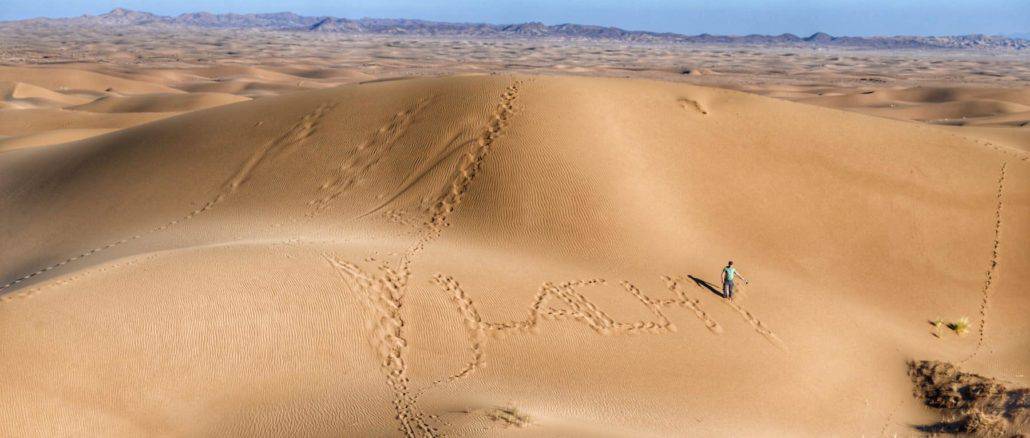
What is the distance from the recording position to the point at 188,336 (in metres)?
8.77

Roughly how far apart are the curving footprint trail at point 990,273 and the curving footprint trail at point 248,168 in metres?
13.5

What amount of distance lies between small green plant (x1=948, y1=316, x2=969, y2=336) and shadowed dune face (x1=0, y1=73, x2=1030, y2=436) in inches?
7.6

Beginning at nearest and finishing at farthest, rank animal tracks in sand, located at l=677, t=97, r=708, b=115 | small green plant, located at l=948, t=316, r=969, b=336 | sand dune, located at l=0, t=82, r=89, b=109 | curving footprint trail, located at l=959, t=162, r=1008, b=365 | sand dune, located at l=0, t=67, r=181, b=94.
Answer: curving footprint trail, located at l=959, t=162, r=1008, b=365, small green plant, located at l=948, t=316, r=969, b=336, animal tracks in sand, located at l=677, t=97, r=708, b=115, sand dune, located at l=0, t=82, r=89, b=109, sand dune, located at l=0, t=67, r=181, b=94

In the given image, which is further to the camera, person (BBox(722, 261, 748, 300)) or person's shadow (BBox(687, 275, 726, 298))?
person's shadow (BBox(687, 275, 726, 298))

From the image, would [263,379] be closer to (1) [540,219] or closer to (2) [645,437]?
(2) [645,437]

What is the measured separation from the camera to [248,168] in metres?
17.2

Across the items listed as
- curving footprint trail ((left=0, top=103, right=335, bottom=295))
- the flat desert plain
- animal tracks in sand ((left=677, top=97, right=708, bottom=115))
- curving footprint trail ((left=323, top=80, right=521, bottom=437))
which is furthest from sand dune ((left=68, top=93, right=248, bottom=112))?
animal tracks in sand ((left=677, top=97, right=708, bottom=115))

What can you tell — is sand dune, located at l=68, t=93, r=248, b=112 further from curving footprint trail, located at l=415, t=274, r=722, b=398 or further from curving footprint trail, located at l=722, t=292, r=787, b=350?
curving footprint trail, located at l=722, t=292, r=787, b=350

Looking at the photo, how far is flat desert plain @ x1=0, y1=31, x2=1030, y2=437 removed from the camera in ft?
27.2

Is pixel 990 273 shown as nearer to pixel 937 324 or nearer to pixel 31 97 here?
pixel 937 324

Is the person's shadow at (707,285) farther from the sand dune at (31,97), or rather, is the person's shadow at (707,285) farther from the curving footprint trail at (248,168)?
the sand dune at (31,97)

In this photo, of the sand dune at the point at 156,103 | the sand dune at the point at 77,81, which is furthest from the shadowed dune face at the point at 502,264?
the sand dune at the point at 77,81

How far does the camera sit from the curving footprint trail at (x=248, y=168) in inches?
557

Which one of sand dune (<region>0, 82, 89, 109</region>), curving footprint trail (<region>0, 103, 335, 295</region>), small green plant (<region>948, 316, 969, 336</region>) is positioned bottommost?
small green plant (<region>948, 316, 969, 336</region>)
